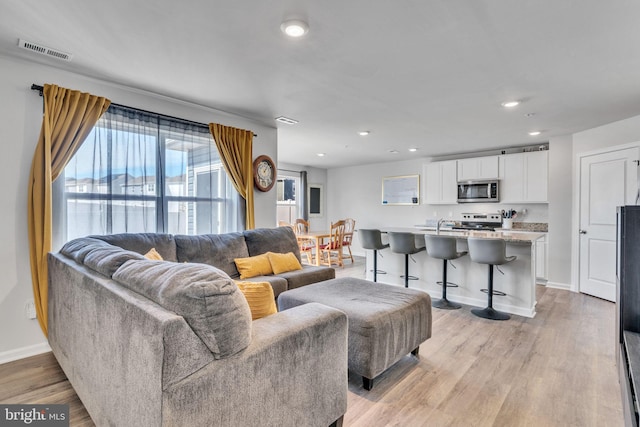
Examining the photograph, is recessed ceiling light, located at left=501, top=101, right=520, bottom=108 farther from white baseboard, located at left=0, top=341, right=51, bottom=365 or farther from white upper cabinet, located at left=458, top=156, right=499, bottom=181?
white baseboard, located at left=0, top=341, right=51, bottom=365

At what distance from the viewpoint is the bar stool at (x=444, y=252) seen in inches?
145

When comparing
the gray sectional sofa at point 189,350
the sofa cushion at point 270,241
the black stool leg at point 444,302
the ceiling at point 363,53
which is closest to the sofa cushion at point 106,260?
the gray sectional sofa at point 189,350

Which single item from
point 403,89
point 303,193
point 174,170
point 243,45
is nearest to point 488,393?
point 403,89

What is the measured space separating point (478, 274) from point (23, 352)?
183 inches

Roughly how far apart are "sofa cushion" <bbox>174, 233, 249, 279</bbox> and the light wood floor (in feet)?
4.24

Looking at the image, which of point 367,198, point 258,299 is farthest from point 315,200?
point 258,299

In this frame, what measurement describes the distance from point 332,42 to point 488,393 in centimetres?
261

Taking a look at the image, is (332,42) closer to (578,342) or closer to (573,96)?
(573,96)

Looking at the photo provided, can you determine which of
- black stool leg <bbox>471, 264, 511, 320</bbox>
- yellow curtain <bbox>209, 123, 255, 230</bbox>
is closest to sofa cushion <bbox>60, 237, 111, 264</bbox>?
yellow curtain <bbox>209, 123, 255, 230</bbox>

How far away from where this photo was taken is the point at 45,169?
2561 mm

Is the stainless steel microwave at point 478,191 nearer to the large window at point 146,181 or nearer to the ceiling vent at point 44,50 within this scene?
the large window at point 146,181

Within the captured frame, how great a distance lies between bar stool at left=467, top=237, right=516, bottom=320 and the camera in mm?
3346

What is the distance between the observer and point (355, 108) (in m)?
3.62

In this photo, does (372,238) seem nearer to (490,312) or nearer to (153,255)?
(490,312)
